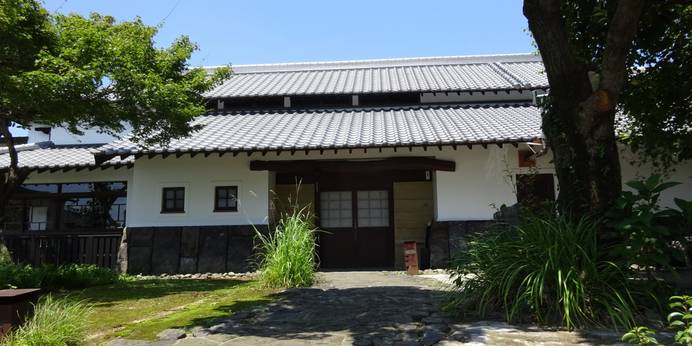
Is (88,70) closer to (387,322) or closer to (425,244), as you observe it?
(387,322)

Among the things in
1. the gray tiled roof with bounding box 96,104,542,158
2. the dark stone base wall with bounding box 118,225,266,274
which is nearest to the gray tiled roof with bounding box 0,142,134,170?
the gray tiled roof with bounding box 96,104,542,158

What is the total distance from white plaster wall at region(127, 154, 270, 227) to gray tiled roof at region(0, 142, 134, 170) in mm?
963

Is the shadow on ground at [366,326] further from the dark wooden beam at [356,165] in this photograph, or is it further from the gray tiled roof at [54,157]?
the gray tiled roof at [54,157]

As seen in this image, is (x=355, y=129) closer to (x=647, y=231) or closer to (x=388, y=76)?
(x=388, y=76)

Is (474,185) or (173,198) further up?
(474,185)

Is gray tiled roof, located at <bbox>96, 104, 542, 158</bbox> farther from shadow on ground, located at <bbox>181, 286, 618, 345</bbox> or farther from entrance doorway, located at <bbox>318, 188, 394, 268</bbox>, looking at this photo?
shadow on ground, located at <bbox>181, 286, 618, 345</bbox>

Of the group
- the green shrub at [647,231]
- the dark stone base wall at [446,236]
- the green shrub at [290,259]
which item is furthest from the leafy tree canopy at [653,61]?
the green shrub at [290,259]

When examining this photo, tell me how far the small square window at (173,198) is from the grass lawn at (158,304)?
2.60 meters

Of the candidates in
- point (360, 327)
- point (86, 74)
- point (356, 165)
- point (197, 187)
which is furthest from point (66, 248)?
point (360, 327)

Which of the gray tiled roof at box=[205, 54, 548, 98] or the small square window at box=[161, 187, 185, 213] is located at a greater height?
the gray tiled roof at box=[205, 54, 548, 98]

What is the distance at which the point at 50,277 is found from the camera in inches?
307

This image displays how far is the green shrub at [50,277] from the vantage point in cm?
716

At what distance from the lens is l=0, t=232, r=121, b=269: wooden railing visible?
11633mm

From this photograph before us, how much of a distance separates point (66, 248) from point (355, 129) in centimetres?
750
